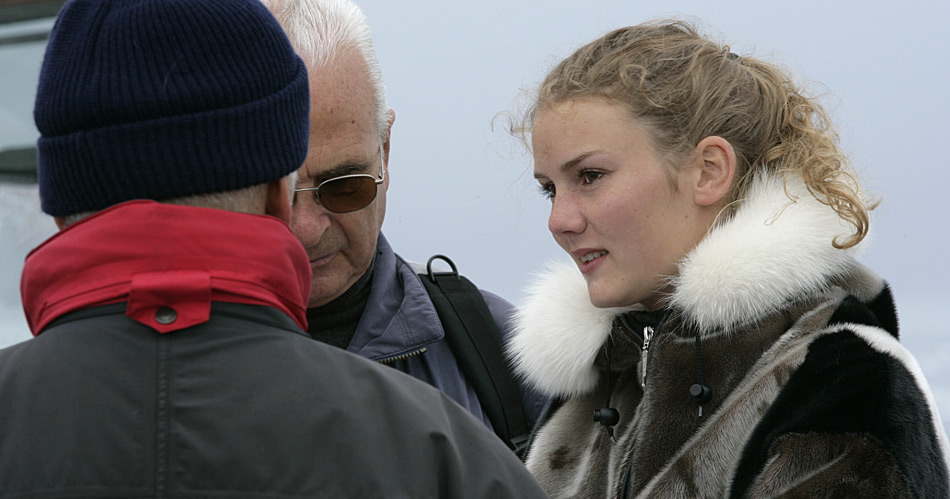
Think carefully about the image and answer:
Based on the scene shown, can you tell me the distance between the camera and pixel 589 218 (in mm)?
1868

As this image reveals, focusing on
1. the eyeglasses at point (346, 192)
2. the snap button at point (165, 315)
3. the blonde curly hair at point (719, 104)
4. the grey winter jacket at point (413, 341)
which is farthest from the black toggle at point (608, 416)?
the snap button at point (165, 315)

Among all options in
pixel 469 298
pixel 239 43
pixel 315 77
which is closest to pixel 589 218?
pixel 469 298

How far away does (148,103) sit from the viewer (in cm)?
100

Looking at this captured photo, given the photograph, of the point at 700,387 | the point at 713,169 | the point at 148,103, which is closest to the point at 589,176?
the point at 713,169

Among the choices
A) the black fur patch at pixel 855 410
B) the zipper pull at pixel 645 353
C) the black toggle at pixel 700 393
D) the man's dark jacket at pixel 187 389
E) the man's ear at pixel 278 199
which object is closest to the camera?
the man's dark jacket at pixel 187 389

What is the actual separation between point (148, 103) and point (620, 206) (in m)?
1.04

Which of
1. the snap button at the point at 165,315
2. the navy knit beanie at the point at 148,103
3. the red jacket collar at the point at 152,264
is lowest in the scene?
the snap button at the point at 165,315

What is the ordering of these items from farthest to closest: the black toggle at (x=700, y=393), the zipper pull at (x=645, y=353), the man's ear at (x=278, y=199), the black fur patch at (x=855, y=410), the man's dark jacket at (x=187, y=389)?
the zipper pull at (x=645, y=353), the black toggle at (x=700, y=393), the black fur patch at (x=855, y=410), the man's ear at (x=278, y=199), the man's dark jacket at (x=187, y=389)

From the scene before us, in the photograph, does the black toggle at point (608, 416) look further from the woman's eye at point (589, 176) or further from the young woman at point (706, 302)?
the woman's eye at point (589, 176)

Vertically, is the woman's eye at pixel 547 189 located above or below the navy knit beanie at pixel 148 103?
below

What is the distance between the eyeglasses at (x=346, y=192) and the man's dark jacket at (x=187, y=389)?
3.71 ft

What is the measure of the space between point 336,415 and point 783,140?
49.3 inches

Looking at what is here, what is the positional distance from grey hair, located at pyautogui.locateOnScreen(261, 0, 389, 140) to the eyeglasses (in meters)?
0.18

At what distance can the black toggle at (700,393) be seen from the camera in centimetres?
169
